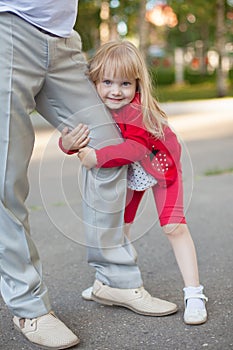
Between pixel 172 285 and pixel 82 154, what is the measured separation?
0.95 metres

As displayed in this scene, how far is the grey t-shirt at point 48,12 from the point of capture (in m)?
2.41

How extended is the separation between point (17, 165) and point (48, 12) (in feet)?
1.91

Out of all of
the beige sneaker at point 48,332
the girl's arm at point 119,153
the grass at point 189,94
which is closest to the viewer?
the beige sneaker at point 48,332

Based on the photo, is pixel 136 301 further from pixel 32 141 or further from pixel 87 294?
pixel 32 141

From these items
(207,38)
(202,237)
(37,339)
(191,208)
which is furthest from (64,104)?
(207,38)

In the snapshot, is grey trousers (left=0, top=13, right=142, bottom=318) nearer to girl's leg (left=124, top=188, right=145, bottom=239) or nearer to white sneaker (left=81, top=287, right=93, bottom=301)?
girl's leg (left=124, top=188, right=145, bottom=239)

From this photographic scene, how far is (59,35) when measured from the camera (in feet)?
8.29

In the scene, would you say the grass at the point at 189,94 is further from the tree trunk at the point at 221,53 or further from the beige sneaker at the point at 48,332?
the beige sneaker at the point at 48,332

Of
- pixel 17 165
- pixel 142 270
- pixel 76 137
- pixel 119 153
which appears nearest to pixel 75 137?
pixel 76 137

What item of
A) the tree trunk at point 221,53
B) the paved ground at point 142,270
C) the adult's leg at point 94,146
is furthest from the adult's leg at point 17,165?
the tree trunk at point 221,53

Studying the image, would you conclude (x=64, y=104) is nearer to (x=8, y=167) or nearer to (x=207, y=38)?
(x=8, y=167)

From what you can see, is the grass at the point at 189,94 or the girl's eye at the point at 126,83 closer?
the girl's eye at the point at 126,83

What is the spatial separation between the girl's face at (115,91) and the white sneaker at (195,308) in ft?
2.84

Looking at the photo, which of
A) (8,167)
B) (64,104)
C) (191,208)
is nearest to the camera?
(8,167)
